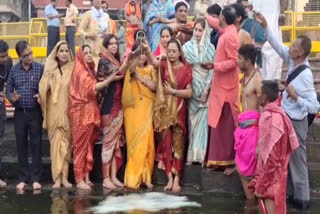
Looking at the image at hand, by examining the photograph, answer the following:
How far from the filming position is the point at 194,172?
7.21 m

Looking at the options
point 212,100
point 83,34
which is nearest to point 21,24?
point 83,34

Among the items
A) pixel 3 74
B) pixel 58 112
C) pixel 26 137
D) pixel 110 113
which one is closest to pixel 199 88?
pixel 110 113

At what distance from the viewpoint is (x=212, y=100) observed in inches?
268

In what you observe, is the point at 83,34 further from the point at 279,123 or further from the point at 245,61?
the point at 279,123

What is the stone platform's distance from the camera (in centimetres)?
685

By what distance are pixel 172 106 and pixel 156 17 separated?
2.65m

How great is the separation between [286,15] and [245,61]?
8716 mm

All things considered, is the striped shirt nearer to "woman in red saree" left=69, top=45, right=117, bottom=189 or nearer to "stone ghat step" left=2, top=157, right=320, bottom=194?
"woman in red saree" left=69, top=45, right=117, bottom=189

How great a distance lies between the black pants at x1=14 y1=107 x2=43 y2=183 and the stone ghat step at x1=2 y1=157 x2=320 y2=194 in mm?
386

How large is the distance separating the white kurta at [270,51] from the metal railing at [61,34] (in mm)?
4806

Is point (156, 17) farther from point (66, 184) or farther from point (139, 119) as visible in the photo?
point (66, 184)

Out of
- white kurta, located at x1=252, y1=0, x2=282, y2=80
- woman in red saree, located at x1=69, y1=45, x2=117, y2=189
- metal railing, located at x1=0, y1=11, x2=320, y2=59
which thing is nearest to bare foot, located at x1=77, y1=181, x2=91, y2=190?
woman in red saree, located at x1=69, y1=45, x2=117, y2=189

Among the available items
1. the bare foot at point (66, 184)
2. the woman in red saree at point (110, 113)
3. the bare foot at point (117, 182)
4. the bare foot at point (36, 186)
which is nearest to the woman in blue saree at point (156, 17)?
the woman in red saree at point (110, 113)

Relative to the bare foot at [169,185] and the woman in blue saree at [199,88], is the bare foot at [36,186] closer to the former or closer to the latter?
the bare foot at [169,185]
